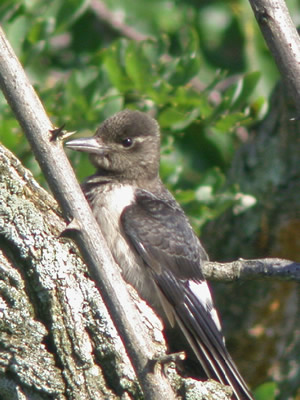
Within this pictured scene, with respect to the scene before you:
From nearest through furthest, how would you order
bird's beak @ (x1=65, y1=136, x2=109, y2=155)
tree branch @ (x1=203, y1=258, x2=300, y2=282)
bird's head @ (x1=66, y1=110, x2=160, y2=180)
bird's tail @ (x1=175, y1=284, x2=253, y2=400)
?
tree branch @ (x1=203, y1=258, x2=300, y2=282) → bird's tail @ (x1=175, y1=284, x2=253, y2=400) → bird's beak @ (x1=65, y1=136, x2=109, y2=155) → bird's head @ (x1=66, y1=110, x2=160, y2=180)

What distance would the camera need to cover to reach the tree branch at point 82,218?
8.77 ft

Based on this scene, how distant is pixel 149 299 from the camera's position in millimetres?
A: 4160

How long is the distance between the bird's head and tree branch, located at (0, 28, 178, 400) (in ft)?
6.79

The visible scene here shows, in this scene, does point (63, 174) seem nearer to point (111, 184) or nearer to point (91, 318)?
point (91, 318)

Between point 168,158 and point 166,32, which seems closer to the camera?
point 168,158

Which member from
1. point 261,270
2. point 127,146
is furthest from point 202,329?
point 127,146

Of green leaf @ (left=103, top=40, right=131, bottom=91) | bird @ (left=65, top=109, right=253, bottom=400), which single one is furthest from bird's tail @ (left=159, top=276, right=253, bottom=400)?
green leaf @ (left=103, top=40, right=131, bottom=91)

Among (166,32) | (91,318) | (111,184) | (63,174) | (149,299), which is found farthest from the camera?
(166,32)

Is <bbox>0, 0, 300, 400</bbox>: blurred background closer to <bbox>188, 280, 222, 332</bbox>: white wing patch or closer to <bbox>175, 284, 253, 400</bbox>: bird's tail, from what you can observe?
<bbox>188, 280, 222, 332</bbox>: white wing patch

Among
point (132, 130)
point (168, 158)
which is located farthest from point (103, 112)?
point (168, 158)

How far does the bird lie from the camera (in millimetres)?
3867

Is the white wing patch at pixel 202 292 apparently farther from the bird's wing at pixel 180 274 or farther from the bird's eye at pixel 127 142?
the bird's eye at pixel 127 142

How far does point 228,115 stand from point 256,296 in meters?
1.31

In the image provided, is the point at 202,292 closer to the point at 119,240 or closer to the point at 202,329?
the point at 202,329
